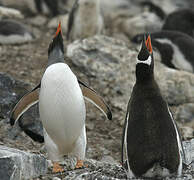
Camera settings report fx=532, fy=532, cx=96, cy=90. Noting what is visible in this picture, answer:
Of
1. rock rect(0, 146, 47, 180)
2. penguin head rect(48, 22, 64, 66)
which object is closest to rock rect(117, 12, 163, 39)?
penguin head rect(48, 22, 64, 66)

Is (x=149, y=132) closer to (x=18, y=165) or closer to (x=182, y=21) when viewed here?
(x=18, y=165)

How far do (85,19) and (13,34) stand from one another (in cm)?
208

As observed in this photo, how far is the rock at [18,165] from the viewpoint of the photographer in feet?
12.1

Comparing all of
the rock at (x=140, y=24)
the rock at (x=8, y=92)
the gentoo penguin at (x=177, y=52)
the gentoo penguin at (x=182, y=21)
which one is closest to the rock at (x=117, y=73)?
the gentoo penguin at (x=177, y=52)

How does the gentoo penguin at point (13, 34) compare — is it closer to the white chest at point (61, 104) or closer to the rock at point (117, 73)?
the rock at point (117, 73)

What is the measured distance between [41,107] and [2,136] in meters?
1.06

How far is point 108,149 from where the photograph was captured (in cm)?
635

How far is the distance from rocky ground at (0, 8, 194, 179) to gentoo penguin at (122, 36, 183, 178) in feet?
6.53

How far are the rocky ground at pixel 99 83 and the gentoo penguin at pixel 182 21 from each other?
2.85m

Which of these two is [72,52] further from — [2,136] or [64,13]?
[64,13]

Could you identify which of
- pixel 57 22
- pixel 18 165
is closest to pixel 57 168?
pixel 18 165

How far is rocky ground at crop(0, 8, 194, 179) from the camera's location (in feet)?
19.7

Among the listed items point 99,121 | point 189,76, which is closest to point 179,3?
point 189,76

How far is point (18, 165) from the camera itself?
3758mm
